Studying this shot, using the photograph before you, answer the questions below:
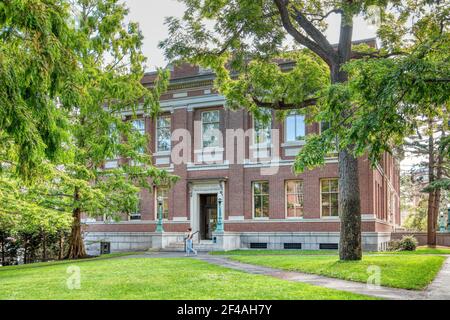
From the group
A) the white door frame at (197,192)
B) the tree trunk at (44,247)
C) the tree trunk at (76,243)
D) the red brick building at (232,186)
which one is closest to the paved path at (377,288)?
the tree trunk at (76,243)

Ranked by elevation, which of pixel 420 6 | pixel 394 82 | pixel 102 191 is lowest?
pixel 102 191

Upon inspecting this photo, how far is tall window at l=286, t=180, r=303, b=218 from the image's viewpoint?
31.2 m

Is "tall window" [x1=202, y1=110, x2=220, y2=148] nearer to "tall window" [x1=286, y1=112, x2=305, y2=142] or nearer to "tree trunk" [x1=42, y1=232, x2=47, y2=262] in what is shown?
"tall window" [x1=286, y1=112, x2=305, y2=142]

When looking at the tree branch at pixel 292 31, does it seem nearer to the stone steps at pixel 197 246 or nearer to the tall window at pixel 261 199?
the tall window at pixel 261 199

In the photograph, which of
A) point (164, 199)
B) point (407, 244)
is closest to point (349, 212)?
point (407, 244)

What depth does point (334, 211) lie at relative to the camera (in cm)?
3027

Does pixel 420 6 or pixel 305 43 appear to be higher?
pixel 420 6

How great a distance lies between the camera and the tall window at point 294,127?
3170cm

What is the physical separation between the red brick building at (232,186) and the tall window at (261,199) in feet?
0.21

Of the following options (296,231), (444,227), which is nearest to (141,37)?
(296,231)

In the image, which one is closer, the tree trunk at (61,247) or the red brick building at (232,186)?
the tree trunk at (61,247)

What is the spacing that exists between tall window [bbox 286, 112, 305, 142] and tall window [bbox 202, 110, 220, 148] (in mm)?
4851

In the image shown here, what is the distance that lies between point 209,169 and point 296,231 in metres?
7.18
